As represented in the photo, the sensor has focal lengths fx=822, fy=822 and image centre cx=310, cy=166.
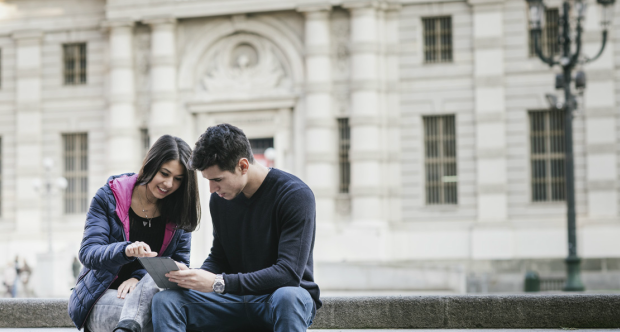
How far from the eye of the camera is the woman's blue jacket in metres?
5.28

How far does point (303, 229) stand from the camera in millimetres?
5098

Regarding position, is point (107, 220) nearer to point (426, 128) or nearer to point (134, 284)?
point (134, 284)

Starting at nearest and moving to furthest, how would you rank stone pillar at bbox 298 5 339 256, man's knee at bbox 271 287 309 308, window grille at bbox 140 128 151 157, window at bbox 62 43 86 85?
man's knee at bbox 271 287 309 308 → stone pillar at bbox 298 5 339 256 → window grille at bbox 140 128 151 157 → window at bbox 62 43 86 85

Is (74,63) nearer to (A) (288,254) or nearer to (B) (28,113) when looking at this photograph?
(B) (28,113)

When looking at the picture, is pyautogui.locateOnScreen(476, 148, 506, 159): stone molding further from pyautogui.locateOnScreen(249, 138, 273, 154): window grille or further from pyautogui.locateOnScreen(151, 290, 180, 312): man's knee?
pyautogui.locateOnScreen(151, 290, 180, 312): man's knee

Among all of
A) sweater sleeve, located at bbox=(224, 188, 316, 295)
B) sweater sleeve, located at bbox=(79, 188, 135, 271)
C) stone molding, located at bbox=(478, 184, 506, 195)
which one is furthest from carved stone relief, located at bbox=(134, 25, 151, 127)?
sweater sleeve, located at bbox=(224, 188, 316, 295)

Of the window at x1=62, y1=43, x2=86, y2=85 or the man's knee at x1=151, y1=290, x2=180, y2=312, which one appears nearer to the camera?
the man's knee at x1=151, y1=290, x2=180, y2=312

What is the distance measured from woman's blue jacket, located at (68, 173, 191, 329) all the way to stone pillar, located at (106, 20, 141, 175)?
78.9 feet

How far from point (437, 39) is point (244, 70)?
6.79 metres

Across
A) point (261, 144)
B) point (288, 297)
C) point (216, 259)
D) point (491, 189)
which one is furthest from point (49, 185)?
point (288, 297)

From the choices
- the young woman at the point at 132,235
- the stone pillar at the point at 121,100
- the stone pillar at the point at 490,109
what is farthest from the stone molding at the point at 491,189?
the young woman at the point at 132,235

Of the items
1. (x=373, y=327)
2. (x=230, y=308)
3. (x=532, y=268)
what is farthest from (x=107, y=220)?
(x=532, y=268)

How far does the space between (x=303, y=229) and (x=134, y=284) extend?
4.04 ft

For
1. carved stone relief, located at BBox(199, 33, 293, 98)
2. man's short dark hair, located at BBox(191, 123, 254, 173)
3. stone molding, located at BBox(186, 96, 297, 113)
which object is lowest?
man's short dark hair, located at BBox(191, 123, 254, 173)
